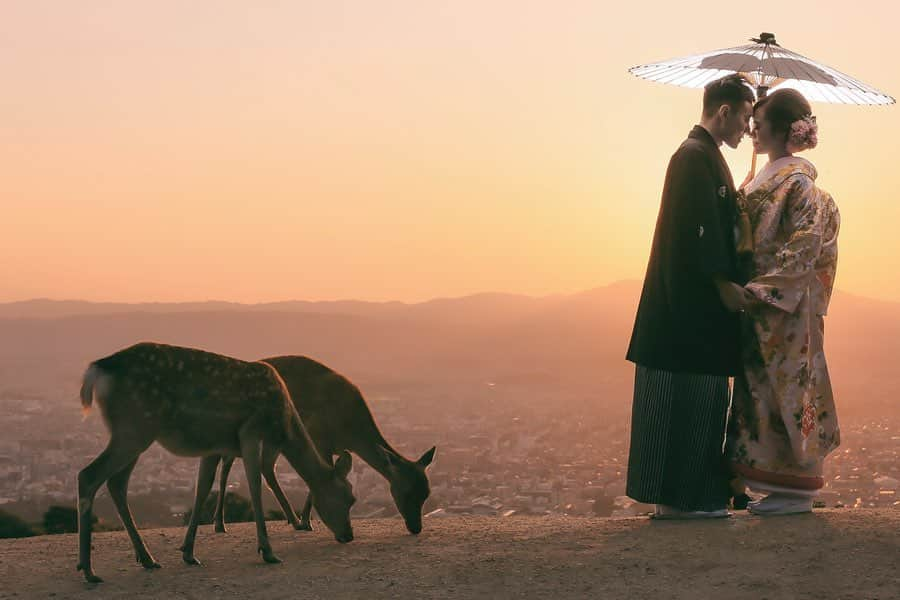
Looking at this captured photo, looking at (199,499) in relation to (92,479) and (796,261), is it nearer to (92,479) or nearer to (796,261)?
(92,479)

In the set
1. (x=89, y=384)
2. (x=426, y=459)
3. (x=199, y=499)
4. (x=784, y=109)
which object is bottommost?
(x=199, y=499)

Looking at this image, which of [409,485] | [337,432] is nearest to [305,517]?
[337,432]

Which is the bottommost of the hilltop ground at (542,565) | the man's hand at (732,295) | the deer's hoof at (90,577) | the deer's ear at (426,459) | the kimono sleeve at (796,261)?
the deer's hoof at (90,577)

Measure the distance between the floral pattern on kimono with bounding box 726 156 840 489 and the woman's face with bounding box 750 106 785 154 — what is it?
179 mm

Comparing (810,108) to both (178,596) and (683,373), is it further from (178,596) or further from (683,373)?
(178,596)

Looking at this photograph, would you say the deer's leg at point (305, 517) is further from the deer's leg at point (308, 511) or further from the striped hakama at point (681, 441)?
the striped hakama at point (681, 441)

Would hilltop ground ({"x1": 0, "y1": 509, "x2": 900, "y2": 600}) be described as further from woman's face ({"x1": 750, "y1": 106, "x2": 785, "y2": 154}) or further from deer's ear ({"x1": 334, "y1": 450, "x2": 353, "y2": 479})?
woman's face ({"x1": 750, "y1": 106, "x2": 785, "y2": 154})

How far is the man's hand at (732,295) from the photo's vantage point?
30.7 ft

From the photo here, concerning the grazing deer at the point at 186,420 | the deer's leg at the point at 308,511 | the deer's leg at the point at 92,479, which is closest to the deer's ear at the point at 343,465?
the grazing deer at the point at 186,420

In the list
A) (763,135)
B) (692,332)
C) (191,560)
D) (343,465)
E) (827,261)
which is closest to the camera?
(191,560)

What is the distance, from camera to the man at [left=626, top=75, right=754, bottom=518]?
9430 millimetres

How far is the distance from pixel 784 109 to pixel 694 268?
170 centimetres

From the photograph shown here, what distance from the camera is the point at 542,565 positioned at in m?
8.60

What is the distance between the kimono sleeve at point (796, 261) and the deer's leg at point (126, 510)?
220 inches
